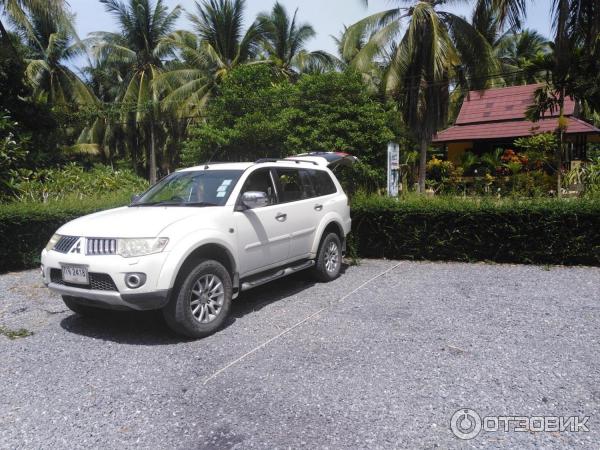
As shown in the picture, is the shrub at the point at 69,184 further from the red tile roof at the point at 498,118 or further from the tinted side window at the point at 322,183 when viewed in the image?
the red tile roof at the point at 498,118

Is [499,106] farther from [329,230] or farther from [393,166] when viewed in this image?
[329,230]

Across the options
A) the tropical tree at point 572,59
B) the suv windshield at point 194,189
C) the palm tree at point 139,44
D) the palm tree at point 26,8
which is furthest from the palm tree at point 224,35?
the suv windshield at point 194,189

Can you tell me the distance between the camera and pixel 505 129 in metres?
23.0

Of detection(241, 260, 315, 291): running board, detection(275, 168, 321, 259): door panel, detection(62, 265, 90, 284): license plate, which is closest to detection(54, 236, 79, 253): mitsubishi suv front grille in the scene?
detection(62, 265, 90, 284): license plate

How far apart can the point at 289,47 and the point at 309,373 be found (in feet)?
90.3

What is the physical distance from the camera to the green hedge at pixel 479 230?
8016mm

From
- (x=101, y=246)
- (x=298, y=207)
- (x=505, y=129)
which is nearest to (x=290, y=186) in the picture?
(x=298, y=207)

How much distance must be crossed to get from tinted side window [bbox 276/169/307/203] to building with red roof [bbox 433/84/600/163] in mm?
16966

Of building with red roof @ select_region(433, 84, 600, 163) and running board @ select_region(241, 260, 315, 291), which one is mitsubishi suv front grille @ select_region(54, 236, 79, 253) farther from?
building with red roof @ select_region(433, 84, 600, 163)

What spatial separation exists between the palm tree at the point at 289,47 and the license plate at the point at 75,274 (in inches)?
961

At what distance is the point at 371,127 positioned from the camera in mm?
13422

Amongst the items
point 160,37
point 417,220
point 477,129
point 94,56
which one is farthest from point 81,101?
point 417,220

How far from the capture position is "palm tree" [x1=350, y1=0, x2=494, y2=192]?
58.6ft

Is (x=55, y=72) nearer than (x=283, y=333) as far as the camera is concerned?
No
